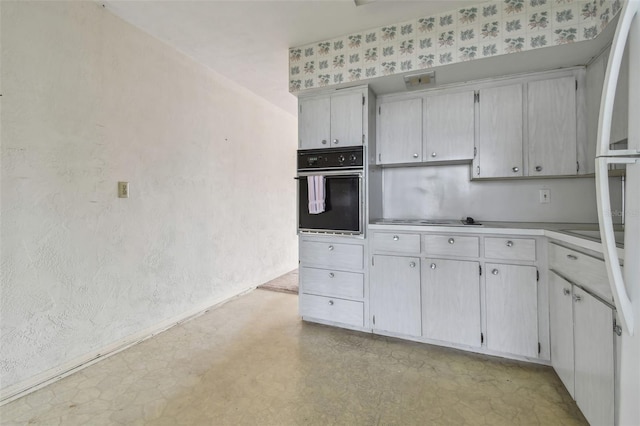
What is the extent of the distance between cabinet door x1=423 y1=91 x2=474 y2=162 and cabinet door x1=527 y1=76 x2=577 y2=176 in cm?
43

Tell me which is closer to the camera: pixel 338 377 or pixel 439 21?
pixel 338 377

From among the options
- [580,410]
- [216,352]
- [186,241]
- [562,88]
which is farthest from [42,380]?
[562,88]

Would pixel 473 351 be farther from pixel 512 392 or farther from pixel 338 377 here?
pixel 338 377

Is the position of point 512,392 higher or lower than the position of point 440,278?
lower

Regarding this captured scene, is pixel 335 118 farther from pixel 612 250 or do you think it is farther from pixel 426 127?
pixel 612 250

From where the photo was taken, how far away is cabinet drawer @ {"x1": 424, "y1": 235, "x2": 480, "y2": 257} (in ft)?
6.68

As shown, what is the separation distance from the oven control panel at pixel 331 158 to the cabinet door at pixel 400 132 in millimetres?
388

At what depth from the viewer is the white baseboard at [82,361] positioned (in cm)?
160

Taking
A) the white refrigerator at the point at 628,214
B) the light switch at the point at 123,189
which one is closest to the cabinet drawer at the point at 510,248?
the white refrigerator at the point at 628,214

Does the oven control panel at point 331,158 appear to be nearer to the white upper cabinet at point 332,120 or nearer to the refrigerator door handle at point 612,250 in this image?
the white upper cabinet at point 332,120

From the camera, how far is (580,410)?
1.46 m

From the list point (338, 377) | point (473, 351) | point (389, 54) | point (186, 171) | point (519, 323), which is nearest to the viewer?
point (338, 377)

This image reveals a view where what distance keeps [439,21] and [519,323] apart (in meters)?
2.23

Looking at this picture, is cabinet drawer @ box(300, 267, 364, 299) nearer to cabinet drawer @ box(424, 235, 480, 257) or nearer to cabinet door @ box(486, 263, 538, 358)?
cabinet drawer @ box(424, 235, 480, 257)
